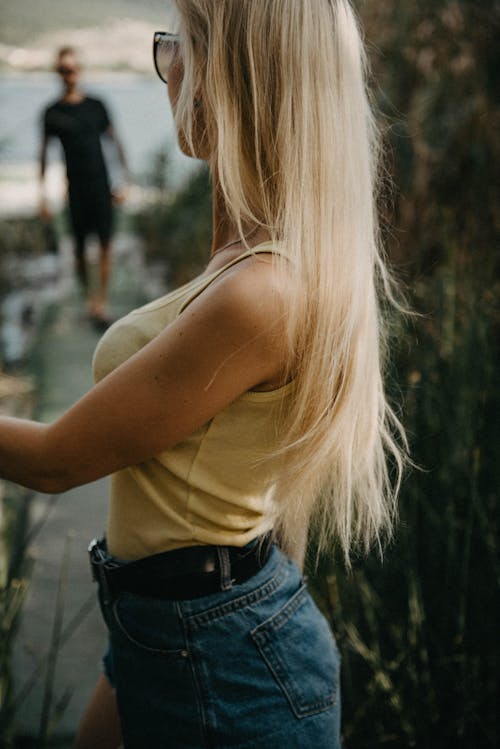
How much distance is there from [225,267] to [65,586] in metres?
1.82

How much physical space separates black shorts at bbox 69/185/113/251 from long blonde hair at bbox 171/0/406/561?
4.70m

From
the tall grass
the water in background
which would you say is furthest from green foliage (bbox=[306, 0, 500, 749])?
the water in background

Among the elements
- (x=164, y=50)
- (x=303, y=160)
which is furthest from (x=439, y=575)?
(x=164, y=50)

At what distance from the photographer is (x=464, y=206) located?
3213mm

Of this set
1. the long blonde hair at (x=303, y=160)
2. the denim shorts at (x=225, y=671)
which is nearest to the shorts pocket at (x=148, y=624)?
the denim shorts at (x=225, y=671)

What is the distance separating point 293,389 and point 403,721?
939 mm

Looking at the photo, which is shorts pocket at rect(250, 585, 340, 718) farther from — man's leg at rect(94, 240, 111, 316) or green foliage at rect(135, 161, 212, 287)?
man's leg at rect(94, 240, 111, 316)

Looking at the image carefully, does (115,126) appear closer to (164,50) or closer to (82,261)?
A: (82,261)

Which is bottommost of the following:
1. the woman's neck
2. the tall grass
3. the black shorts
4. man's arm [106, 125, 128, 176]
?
the tall grass

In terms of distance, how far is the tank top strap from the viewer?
0.99 meters

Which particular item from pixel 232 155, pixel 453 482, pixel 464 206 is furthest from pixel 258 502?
pixel 464 206

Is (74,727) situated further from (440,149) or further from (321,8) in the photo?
(440,149)

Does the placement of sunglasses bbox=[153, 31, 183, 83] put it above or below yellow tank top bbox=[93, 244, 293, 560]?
above

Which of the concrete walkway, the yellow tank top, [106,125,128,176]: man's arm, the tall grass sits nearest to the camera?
the yellow tank top
